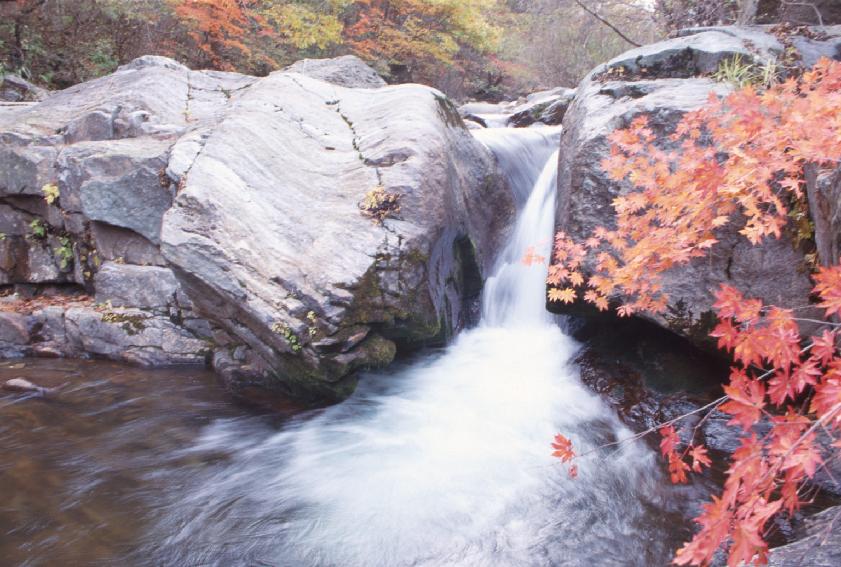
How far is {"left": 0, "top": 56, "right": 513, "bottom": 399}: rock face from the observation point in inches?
162

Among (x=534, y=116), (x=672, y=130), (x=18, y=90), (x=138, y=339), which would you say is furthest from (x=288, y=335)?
(x=18, y=90)

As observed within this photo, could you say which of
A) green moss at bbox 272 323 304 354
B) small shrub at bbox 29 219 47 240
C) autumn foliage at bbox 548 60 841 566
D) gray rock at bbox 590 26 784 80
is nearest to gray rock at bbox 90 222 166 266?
small shrub at bbox 29 219 47 240

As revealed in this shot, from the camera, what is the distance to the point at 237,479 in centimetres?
396

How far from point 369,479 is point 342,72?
786 centimetres

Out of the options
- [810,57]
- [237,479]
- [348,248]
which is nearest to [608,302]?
[348,248]

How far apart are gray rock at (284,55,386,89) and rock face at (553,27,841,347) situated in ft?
15.9

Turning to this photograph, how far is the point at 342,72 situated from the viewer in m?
9.49

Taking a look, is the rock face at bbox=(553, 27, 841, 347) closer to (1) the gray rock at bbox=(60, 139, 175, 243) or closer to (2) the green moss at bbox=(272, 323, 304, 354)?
(2) the green moss at bbox=(272, 323, 304, 354)

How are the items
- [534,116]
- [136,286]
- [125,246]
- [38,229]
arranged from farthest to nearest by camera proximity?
[534,116] → [38,229] → [125,246] → [136,286]

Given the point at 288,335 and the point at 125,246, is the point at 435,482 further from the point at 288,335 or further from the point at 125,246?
the point at 125,246

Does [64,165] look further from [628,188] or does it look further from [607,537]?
[607,537]

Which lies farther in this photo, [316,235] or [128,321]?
[128,321]

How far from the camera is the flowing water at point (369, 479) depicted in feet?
10.6

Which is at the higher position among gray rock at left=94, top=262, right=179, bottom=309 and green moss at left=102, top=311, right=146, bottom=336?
gray rock at left=94, top=262, right=179, bottom=309
